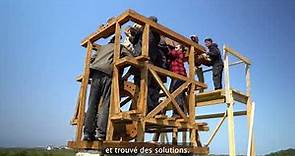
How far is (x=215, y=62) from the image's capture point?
10.1 metres

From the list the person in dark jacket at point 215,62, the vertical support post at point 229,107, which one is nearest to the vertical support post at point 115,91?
the vertical support post at point 229,107

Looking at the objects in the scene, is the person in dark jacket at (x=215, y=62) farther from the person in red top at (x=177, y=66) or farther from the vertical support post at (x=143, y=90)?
the vertical support post at (x=143, y=90)

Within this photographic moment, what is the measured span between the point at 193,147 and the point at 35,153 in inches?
4084

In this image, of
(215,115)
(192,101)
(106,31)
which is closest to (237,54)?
(215,115)

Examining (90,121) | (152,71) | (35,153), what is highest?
(152,71)

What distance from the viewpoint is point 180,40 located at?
22.8 feet

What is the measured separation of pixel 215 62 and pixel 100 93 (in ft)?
16.5

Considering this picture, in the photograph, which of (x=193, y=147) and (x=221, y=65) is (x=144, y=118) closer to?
(x=193, y=147)

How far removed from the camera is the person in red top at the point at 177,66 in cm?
714

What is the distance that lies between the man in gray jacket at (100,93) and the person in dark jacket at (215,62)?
4474mm

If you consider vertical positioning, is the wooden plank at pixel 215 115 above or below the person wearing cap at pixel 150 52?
below

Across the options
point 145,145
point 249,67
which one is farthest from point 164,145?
point 249,67

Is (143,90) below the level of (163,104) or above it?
above

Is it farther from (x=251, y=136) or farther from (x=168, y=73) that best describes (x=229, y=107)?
(x=168, y=73)
